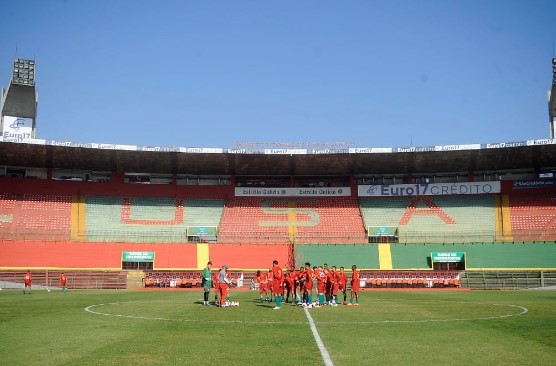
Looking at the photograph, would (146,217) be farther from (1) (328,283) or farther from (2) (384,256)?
(1) (328,283)

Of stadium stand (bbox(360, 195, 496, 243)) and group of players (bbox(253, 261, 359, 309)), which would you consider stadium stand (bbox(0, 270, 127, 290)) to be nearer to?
group of players (bbox(253, 261, 359, 309))

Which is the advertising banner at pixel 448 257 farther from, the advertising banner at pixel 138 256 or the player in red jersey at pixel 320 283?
the player in red jersey at pixel 320 283

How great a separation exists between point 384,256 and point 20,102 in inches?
1845

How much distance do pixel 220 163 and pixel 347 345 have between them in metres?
Result: 47.7

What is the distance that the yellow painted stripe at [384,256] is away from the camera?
5078 cm

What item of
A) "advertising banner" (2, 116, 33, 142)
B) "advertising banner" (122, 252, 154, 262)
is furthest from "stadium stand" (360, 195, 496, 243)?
"advertising banner" (2, 116, 33, 142)

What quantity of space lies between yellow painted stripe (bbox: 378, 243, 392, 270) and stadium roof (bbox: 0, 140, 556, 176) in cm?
998

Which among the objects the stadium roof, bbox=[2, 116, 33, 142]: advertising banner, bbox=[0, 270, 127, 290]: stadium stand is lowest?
bbox=[0, 270, 127, 290]: stadium stand

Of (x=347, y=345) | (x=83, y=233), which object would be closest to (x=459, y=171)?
(x=83, y=233)

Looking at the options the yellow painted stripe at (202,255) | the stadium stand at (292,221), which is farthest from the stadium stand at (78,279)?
the stadium stand at (292,221)

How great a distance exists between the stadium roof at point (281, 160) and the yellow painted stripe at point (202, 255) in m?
9.84

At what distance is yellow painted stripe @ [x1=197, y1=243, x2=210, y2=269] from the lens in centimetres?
5125

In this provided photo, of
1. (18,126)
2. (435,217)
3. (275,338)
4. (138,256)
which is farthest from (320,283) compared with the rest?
(18,126)

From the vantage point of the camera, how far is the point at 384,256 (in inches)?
2031
